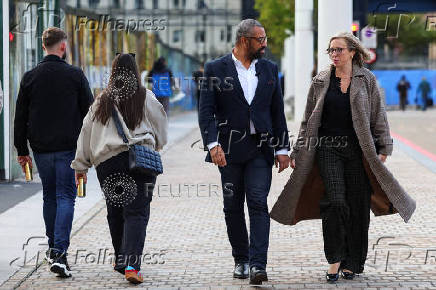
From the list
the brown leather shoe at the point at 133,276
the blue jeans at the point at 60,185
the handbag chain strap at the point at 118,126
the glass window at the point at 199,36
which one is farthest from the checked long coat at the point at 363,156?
the glass window at the point at 199,36

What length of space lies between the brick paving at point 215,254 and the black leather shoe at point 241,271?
6 centimetres

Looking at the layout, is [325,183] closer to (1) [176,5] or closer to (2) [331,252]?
(2) [331,252]

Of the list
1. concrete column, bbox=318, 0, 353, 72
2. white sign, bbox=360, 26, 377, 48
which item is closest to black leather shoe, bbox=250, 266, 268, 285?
concrete column, bbox=318, 0, 353, 72

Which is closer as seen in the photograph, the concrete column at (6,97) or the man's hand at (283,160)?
the man's hand at (283,160)

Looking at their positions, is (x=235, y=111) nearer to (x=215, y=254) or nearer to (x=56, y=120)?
(x=56, y=120)

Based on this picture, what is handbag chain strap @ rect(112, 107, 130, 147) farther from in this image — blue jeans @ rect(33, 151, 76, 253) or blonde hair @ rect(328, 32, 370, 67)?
blonde hair @ rect(328, 32, 370, 67)

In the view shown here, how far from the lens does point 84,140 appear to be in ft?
22.9

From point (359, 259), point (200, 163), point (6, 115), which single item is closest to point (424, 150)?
point (200, 163)

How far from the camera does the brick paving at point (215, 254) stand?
7.03 metres

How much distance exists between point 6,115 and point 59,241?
678cm

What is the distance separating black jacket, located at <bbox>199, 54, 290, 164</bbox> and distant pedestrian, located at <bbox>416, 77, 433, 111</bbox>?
3994 centimetres

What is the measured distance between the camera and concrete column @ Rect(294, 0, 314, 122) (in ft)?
107

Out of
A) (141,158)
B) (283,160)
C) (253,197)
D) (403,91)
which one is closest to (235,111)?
(283,160)

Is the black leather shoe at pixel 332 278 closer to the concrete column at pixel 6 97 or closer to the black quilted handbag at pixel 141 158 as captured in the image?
the black quilted handbag at pixel 141 158
